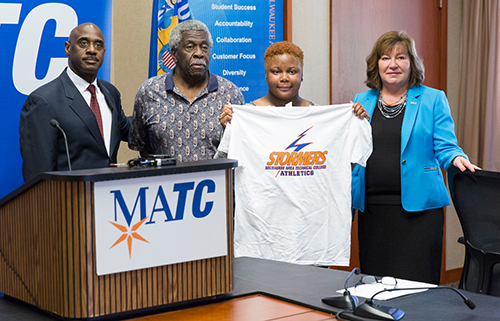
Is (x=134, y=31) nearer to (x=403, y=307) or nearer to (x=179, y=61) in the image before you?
(x=179, y=61)

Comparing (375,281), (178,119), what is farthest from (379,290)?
(178,119)

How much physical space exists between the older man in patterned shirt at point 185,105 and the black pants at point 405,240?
0.97 m

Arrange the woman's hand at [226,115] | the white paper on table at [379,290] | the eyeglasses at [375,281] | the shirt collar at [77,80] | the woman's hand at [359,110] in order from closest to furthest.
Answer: the white paper on table at [379,290] → the eyeglasses at [375,281] → the shirt collar at [77,80] → the woman's hand at [226,115] → the woman's hand at [359,110]

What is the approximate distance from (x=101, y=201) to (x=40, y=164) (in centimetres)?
109

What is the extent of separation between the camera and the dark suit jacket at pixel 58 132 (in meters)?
2.28

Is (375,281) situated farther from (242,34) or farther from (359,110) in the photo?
(242,34)

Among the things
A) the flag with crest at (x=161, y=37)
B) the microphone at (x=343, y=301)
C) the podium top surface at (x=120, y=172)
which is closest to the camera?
the podium top surface at (x=120, y=172)

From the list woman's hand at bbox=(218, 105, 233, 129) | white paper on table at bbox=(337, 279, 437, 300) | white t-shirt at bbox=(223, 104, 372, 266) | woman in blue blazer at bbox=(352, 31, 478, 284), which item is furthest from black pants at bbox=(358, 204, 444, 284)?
white paper on table at bbox=(337, 279, 437, 300)

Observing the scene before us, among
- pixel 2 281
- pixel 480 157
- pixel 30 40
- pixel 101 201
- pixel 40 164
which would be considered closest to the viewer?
pixel 101 201

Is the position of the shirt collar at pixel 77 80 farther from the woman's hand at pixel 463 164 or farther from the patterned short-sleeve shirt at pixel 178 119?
the woman's hand at pixel 463 164

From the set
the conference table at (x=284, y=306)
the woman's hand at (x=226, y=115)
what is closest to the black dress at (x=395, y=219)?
the woman's hand at (x=226, y=115)

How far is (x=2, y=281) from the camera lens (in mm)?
1603

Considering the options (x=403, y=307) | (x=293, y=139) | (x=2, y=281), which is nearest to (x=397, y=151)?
(x=293, y=139)

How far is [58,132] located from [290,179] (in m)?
1.13
